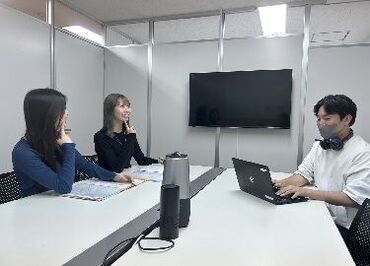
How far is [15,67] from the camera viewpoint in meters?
3.12

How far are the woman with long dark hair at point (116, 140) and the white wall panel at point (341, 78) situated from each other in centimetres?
198

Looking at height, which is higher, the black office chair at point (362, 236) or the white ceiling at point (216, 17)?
the white ceiling at point (216, 17)

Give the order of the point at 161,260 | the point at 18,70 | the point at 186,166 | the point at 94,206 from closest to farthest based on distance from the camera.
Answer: the point at 161,260 → the point at 186,166 → the point at 94,206 → the point at 18,70

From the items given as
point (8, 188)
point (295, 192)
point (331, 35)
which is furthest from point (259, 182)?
point (331, 35)

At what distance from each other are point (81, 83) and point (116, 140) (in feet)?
5.96

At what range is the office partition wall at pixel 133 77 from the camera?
13.9 ft

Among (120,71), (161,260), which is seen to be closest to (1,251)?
(161,260)

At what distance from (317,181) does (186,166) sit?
114 centimetres

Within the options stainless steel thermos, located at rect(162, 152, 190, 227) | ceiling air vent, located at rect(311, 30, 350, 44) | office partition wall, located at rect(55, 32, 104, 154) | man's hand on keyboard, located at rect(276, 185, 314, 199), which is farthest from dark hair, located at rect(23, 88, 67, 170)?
ceiling air vent, located at rect(311, 30, 350, 44)

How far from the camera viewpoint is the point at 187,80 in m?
4.00

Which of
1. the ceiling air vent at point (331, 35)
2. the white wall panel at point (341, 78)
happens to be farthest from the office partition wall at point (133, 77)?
the ceiling air vent at point (331, 35)

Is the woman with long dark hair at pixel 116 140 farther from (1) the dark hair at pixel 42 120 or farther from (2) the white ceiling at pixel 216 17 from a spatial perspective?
(2) the white ceiling at pixel 216 17

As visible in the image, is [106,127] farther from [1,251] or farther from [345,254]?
[345,254]

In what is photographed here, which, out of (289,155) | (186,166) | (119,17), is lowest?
(289,155)
